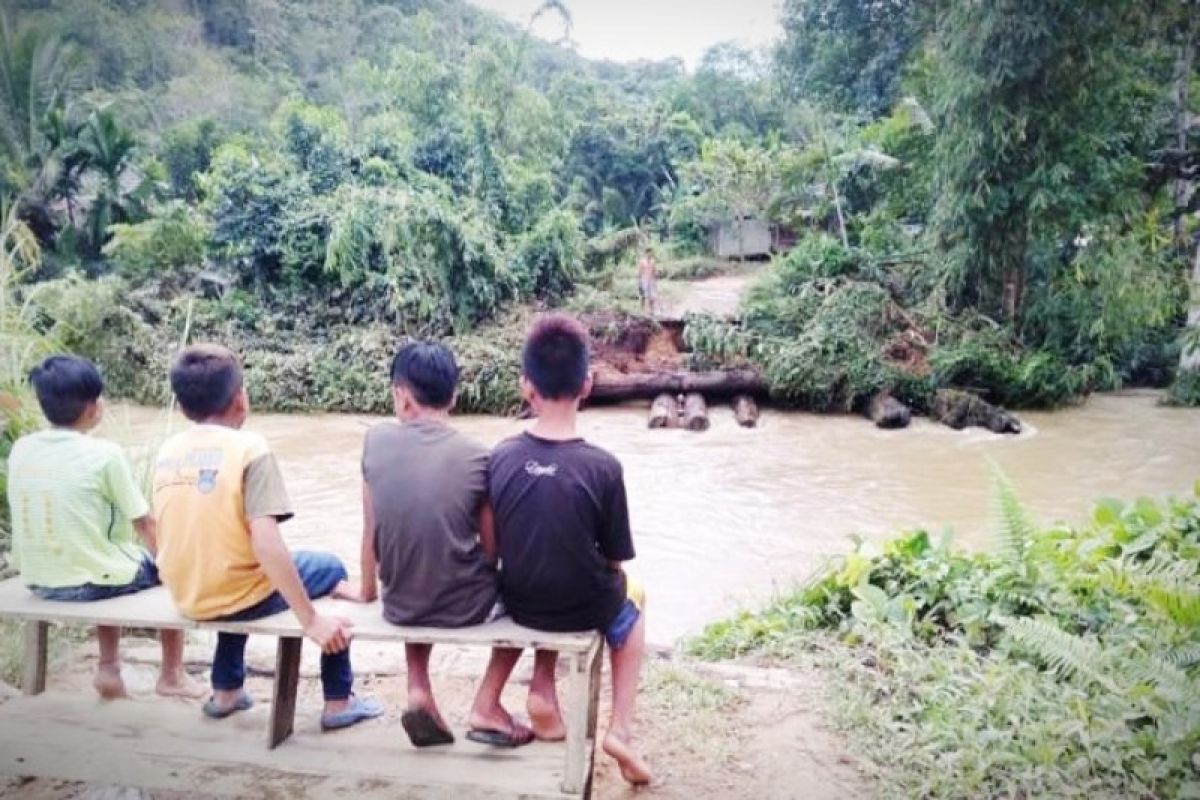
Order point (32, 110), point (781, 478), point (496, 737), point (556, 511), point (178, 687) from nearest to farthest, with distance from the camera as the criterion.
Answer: point (556, 511) < point (496, 737) < point (178, 687) < point (781, 478) < point (32, 110)

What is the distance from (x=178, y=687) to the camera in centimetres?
305

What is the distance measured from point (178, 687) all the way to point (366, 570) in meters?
1.01

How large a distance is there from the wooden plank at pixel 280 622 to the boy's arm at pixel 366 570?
32 mm

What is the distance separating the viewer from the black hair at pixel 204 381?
251 cm

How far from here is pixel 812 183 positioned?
20078 millimetres

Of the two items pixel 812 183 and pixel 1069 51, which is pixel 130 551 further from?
pixel 812 183

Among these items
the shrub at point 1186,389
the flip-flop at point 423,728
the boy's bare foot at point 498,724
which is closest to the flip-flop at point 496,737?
the boy's bare foot at point 498,724

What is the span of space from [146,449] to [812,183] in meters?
17.9

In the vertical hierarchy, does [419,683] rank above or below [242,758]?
above

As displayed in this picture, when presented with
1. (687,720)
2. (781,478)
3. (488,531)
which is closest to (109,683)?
(488,531)

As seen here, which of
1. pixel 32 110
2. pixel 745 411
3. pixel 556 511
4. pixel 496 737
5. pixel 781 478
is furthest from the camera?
pixel 32 110

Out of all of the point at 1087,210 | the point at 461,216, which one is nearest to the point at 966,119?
the point at 1087,210

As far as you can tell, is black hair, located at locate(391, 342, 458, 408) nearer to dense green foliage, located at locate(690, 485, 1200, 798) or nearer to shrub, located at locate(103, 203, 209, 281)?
dense green foliage, located at locate(690, 485, 1200, 798)

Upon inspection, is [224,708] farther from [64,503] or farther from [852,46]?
[852,46]
